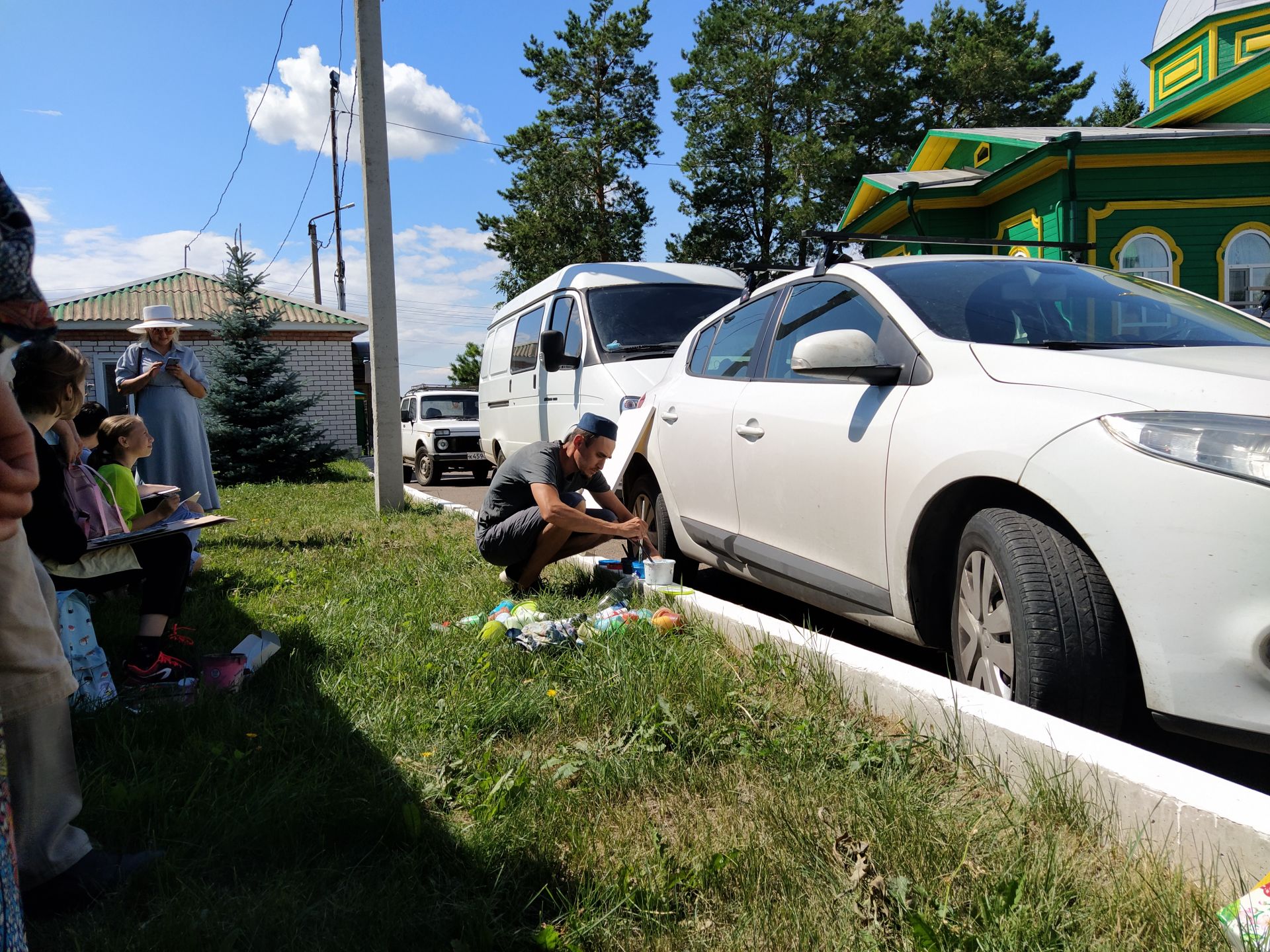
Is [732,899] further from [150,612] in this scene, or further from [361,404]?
[361,404]

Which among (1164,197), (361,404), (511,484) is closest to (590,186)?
(361,404)

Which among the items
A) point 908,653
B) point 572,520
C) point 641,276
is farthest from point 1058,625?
point 641,276

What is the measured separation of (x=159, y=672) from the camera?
11.0 ft

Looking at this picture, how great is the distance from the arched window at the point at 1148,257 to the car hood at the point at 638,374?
1255cm

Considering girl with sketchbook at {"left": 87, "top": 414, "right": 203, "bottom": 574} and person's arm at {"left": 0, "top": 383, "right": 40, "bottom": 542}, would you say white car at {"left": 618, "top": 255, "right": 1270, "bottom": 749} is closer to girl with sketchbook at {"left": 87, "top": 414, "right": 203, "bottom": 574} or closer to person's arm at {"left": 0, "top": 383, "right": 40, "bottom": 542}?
person's arm at {"left": 0, "top": 383, "right": 40, "bottom": 542}

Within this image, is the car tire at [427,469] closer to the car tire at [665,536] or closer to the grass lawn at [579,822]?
the car tire at [665,536]

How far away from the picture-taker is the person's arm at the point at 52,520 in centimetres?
295

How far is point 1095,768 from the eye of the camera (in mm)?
2121

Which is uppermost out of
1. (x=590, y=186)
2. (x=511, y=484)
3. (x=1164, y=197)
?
(x=590, y=186)

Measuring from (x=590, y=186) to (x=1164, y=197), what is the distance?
2409cm

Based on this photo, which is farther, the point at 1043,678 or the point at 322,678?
the point at 322,678

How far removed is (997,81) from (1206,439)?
4111cm

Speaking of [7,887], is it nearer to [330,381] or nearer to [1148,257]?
[1148,257]

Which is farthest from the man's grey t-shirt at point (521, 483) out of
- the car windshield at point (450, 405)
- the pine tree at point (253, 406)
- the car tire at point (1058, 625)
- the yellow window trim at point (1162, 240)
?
the yellow window trim at point (1162, 240)
